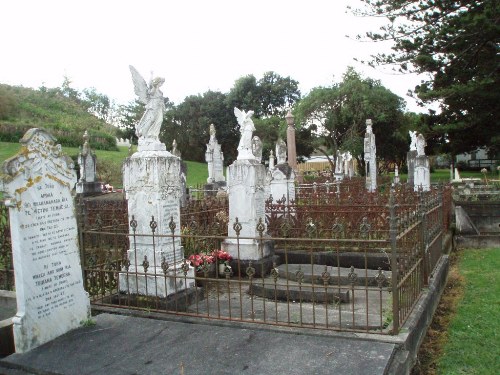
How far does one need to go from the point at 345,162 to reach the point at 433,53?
50.0 ft

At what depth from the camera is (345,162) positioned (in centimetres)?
3212

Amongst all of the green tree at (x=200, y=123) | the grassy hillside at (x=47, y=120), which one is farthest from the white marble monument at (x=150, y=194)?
the green tree at (x=200, y=123)

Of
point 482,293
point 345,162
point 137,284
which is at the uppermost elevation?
point 345,162

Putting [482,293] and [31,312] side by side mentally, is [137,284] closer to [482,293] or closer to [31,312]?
[31,312]

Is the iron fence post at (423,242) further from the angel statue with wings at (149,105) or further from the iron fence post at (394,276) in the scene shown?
the angel statue with wings at (149,105)

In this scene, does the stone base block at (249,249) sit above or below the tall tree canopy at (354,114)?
below

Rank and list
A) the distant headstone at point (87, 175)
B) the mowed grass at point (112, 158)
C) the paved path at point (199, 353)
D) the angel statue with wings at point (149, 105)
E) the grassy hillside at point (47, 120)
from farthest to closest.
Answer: the grassy hillside at point (47, 120) → the mowed grass at point (112, 158) → the distant headstone at point (87, 175) → the angel statue with wings at point (149, 105) → the paved path at point (199, 353)

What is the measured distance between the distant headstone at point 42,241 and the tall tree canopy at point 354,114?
1230 inches

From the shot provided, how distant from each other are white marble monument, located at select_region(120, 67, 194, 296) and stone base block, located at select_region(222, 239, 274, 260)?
6.30ft

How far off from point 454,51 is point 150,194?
14.9 m

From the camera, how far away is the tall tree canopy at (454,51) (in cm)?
1602

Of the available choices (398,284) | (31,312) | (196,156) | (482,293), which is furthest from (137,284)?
(196,156)

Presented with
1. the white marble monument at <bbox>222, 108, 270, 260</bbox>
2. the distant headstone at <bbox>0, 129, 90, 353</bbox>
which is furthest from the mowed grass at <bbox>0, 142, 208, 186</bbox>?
the distant headstone at <bbox>0, 129, 90, 353</bbox>

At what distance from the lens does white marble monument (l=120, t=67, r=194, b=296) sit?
6.30 meters
